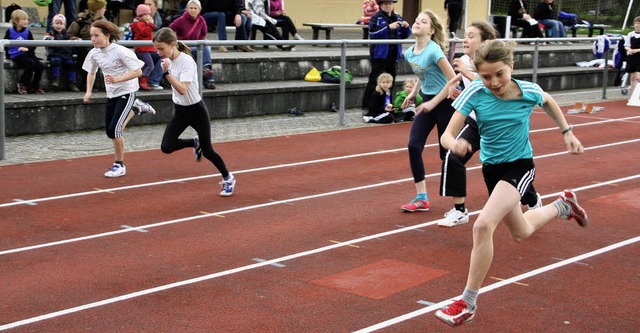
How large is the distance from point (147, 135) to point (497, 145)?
28.5ft

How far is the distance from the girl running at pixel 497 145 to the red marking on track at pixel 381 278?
91 centimetres

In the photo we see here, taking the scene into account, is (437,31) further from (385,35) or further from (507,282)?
(385,35)

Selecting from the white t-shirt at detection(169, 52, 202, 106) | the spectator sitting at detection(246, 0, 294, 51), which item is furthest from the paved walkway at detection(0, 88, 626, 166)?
the spectator sitting at detection(246, 0, 294, 51)

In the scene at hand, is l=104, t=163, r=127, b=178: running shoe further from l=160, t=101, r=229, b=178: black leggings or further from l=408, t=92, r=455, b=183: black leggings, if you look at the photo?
l=408, t=92, r=455, b=183: black leggings

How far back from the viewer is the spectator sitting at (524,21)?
88.5 ft

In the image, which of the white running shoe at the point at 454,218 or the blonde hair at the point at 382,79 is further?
the blonde hair at the point at 382,79

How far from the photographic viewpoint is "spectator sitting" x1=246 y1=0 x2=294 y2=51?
21.0 meters

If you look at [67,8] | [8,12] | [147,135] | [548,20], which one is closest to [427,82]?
[147,135]

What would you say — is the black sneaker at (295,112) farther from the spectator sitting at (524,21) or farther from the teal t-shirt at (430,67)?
the spectator sitting at (524,21)

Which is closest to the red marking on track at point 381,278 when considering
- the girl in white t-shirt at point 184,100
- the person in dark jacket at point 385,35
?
the girl in white t-shirt at point 184,100

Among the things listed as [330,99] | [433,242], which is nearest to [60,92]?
[330,99]

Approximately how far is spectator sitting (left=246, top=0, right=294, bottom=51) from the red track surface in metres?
8.99

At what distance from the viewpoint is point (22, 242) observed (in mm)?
7953

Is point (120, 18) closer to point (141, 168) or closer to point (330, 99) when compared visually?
point (330, 99)
